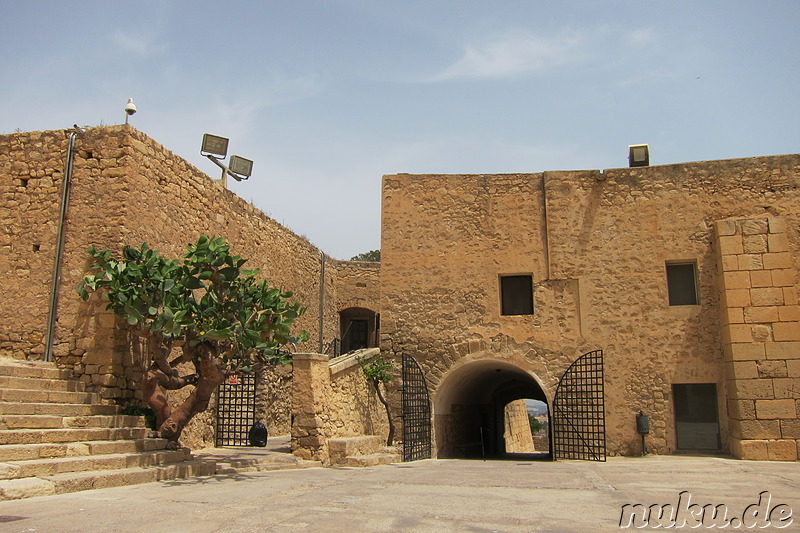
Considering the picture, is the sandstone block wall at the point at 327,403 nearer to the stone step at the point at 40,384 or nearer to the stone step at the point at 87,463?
the stone step at the point at 87,463

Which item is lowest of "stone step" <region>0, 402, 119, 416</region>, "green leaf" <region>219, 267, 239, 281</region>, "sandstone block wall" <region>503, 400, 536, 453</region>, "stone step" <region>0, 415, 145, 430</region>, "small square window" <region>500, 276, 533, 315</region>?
"sandstone block wall" <region>503, 400, 536, 453</region>

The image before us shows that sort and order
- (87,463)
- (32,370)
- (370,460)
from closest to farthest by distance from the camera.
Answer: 1. (87,463)
2. (32,370)
3. (370,460)

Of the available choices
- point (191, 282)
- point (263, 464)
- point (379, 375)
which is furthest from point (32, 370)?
point (379, 375)

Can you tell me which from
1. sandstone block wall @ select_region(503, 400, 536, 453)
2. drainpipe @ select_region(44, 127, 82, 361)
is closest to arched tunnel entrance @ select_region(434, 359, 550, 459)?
sandstone block wall @ select_region(503, 400, 536, 453)

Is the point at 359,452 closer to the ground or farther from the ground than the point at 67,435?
closer to the ground

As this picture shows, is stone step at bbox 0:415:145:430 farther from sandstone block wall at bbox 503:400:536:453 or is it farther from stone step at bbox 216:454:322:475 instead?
sandstone block wall at bbox 503:400:536:453

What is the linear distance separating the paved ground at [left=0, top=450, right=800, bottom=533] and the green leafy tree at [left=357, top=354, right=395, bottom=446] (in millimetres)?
3459

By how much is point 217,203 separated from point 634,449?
31.4 feet

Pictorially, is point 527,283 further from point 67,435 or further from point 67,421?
point 67,435

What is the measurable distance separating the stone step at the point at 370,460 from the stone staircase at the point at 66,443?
102 inches

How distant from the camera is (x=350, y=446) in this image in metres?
11.6

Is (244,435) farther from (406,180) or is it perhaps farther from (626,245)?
(626,245)

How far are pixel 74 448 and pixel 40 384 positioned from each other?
1.58 metres

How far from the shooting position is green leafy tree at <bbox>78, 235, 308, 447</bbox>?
928 centimetres
